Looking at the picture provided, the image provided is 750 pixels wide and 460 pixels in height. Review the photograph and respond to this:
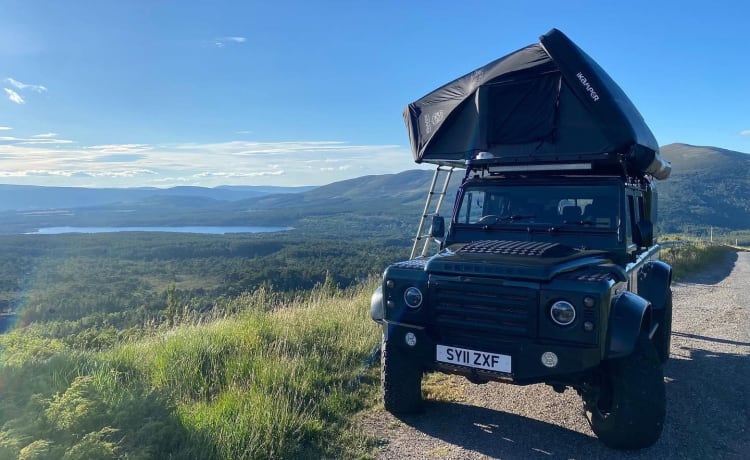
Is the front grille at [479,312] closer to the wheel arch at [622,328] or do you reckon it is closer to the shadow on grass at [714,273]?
the wheel arch at [622,328]

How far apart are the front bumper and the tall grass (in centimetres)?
94

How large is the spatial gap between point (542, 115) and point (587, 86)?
1.86 feet

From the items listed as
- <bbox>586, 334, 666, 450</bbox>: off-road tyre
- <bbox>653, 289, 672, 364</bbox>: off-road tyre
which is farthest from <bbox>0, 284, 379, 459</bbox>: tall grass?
<bbox>653, 289, 672, 364</bbox>: off-road tyre

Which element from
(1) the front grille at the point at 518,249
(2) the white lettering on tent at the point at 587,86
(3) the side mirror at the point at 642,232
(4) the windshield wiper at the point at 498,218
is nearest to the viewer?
(1) the front grille at the point at 518,249

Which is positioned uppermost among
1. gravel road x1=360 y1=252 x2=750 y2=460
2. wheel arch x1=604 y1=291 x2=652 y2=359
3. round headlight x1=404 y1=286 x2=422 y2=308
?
round headlight x1=404 y1=286 x2=422 y2=308

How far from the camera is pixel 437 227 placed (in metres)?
5.65

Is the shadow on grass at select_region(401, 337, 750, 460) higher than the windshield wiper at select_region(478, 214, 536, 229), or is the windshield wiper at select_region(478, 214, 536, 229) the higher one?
the windshield wiper at select_region(478, 214, 536, 229)

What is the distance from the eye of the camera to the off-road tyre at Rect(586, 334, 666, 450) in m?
3.92

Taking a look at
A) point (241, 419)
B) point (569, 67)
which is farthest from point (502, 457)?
point (569, 67)

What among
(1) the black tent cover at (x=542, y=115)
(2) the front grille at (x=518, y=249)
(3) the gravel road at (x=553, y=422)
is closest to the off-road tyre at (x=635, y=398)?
(3) the gravel road at (x=553, y=422)

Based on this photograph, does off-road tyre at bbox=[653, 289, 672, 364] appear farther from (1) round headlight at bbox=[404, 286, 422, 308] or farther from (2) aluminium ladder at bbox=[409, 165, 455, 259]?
(1) round headlight at bbox=[404, 286, 422, 308]

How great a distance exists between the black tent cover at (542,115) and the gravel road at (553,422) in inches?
98.7

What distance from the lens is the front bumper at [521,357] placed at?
12.1ft

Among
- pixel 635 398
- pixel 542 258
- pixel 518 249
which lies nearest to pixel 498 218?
pixel 518 249
